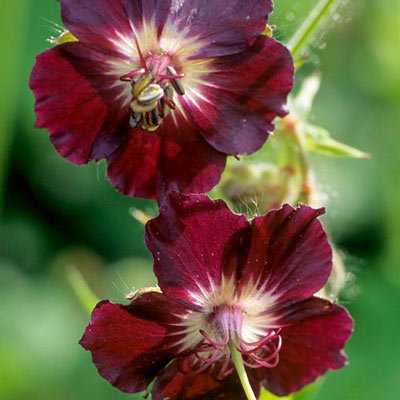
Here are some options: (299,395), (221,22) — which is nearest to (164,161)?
(221,22)

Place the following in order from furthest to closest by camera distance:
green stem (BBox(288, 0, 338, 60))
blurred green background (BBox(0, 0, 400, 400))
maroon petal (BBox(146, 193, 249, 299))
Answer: blurred green background (BBox(0, 0, 400, 400)) < green stem (BBox(288, 0, 338, 60)) < maroon petal (BBox(146, 193, 249, 299))

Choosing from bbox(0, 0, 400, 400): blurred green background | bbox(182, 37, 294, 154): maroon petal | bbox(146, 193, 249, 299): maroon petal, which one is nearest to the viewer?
bbox(146, 193, 249, 299): maroon petal

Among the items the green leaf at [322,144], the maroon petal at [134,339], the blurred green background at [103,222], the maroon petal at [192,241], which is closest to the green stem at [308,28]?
the green leaf at [322,144]

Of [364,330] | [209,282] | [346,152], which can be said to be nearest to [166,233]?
[209,282]

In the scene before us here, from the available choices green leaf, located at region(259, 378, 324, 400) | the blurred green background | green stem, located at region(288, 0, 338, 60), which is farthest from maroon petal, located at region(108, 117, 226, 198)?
the blurred green background

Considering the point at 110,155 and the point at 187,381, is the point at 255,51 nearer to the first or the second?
the point at 110,155

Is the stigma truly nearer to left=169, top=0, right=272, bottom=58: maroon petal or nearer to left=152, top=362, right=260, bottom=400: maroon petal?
left=169, top=0, right=272, bottom=58: maroon petal

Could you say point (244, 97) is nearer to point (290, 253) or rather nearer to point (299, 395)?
point (290, 253)
